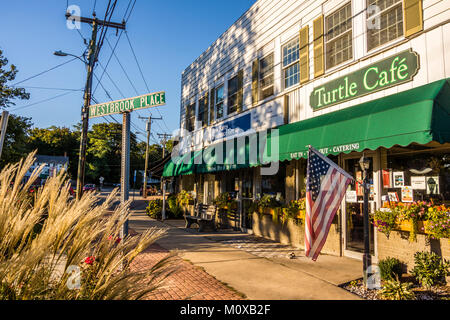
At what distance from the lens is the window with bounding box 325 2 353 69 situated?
727 cm

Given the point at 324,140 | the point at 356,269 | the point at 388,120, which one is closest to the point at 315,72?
the point at 324,140

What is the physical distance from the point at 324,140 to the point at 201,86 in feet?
32.0

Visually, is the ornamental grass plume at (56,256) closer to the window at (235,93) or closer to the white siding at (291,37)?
the white siding at (291,37)

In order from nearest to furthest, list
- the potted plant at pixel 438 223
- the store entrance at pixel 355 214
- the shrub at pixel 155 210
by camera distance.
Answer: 1. the potted plant at pixel 438 223
2. the store entrance at pixel 355 214
3. the shrub at pixel 155 210

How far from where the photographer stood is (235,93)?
470 inches

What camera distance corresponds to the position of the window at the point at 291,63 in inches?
351

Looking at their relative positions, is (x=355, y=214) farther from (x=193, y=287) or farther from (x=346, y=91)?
(x=193, y=287)

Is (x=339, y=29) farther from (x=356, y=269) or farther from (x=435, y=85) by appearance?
(x=356, y=269)

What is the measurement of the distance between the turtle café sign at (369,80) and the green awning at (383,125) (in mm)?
459

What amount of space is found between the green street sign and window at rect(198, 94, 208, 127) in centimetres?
956

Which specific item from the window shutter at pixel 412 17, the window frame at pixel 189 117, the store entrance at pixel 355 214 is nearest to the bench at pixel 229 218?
the store entrance at pixel 355 214

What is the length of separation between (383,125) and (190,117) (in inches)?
473
